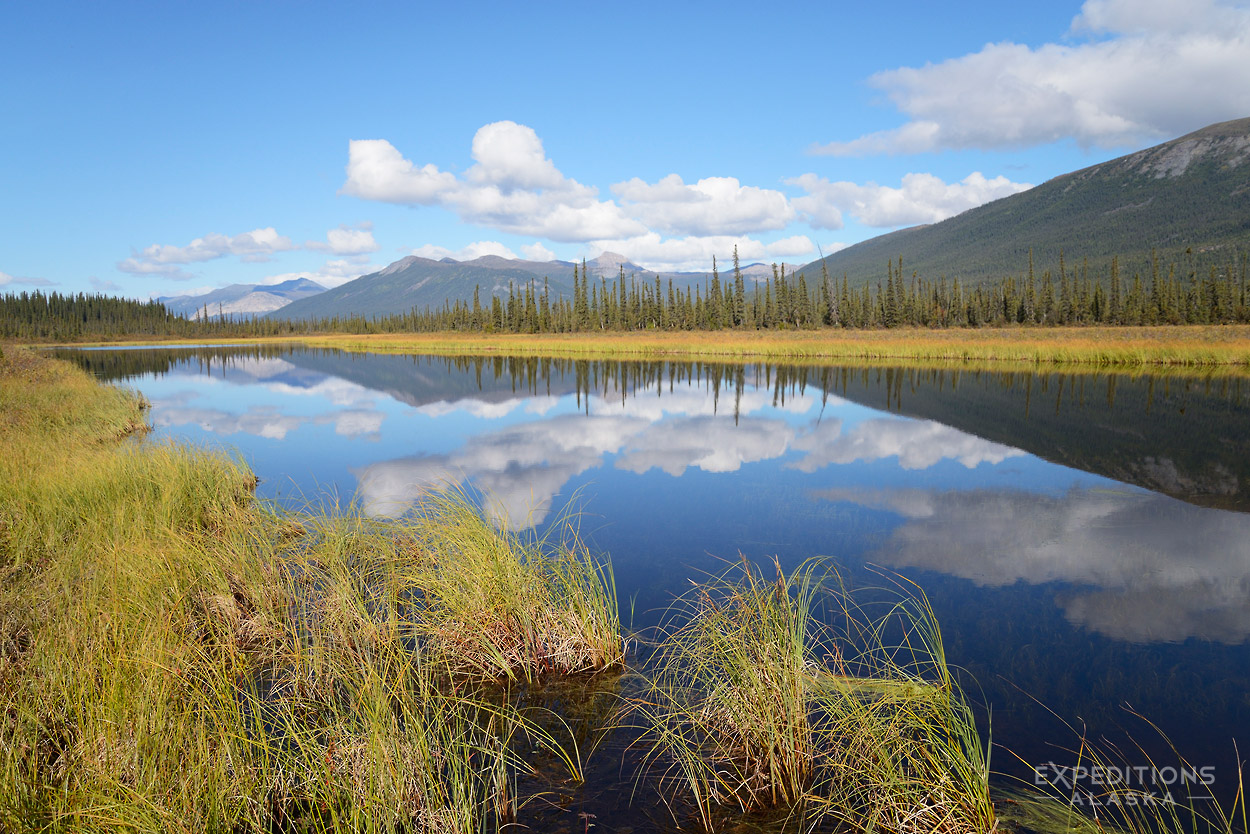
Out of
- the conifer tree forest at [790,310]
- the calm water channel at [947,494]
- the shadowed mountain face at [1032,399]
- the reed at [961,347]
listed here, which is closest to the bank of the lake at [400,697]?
the calm water channel at [947,494]

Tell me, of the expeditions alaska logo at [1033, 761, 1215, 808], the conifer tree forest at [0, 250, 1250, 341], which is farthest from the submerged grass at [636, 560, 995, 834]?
the conifer tree forest at [0, 250, 1250, 341]

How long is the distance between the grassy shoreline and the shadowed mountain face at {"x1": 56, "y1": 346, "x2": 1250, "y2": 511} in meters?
6.66

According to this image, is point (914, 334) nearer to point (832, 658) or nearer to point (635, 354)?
point (635, 354)

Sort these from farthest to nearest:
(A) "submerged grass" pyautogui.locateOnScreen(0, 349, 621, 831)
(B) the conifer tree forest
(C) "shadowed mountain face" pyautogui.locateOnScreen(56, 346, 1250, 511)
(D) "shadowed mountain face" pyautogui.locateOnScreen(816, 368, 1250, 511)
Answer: (B) the conifer tree forest → (C) "shadowed mountain face" pyautogui.locateOnScreen(56, 346, 1250, 511) → (D) "shadowed mountain face" pyautogui.locateOnScreen(816, 368, 1250, 511) → (A) "submerged grass" pyautogui.locateOnScreen(0, 349, 621, 831)

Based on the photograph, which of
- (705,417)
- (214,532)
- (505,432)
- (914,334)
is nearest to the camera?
(214,532)

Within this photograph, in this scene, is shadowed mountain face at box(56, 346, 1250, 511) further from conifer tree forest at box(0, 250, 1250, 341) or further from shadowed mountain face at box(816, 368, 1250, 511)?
conifer tree forest at box(0, 250, 1250, 341)

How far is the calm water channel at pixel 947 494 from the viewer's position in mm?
4789

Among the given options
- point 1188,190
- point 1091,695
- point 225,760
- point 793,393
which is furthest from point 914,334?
point 1188,190

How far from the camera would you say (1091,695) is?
4445 mm

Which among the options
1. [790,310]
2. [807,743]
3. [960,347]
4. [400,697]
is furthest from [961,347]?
[790,310]

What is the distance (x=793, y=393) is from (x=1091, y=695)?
64.7 feet

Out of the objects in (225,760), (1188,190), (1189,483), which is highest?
(1188,190)

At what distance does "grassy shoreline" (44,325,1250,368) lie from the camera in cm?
3259

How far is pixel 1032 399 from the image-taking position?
67.9 feet
